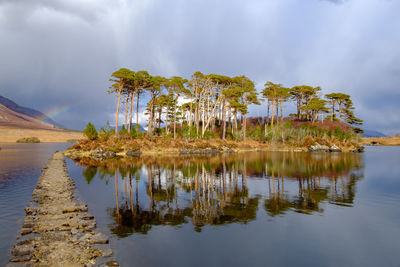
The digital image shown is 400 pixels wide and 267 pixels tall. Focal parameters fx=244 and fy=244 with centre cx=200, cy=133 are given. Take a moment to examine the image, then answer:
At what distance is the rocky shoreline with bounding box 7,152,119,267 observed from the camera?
633 centimetres

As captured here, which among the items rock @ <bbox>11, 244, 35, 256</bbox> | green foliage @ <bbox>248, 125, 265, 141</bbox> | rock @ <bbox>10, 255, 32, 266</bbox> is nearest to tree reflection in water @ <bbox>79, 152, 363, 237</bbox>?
rock @ <bbox>11, 244, 35, 256</bbox>

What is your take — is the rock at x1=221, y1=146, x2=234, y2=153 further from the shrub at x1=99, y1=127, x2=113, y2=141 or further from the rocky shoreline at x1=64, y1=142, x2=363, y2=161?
the shrub at x1=99, y1=127, x2=113, y2=141

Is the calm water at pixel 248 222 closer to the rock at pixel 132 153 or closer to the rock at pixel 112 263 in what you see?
the rock at pixel 112 263

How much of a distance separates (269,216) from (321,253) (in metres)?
3.41

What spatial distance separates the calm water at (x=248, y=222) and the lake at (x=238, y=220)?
3cm

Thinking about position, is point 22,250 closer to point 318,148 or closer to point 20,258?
point 20,258

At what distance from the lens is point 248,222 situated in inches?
394

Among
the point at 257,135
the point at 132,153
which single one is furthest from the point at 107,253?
the point at 257,135

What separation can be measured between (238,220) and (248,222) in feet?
1.40

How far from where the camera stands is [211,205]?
12.3m

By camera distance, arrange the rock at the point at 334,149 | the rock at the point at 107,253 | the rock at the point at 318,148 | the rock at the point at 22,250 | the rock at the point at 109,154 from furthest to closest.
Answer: the rock at the point at 334,149
the rock at the point at 318,148
the rock at the point at 109,154
the rock at the point at 107,253
the rock at the point at 22,250

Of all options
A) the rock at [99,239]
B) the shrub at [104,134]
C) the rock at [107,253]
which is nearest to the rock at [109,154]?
the shrub at [104,134]

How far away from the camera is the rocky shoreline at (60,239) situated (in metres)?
6.33

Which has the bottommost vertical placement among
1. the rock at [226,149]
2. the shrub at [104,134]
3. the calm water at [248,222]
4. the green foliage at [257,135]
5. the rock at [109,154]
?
the calm water at [248,222]
